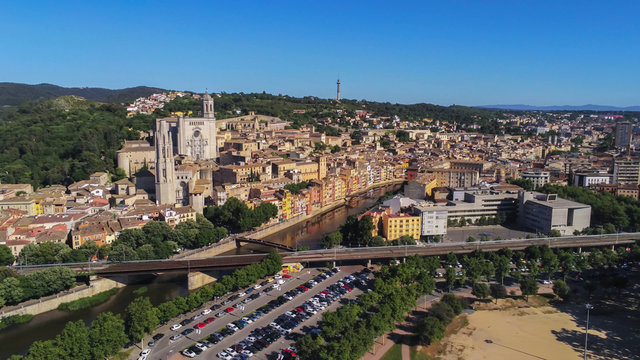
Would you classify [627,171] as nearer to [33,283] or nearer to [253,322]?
[253,322]

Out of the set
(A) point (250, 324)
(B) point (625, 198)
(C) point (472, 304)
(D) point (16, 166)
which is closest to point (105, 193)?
(D) point (16, 166)

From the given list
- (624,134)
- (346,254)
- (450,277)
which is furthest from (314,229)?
(624,134)

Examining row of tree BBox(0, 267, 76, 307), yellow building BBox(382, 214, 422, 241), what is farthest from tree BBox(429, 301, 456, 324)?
row of tree BBox(0, 267, 76, 307)

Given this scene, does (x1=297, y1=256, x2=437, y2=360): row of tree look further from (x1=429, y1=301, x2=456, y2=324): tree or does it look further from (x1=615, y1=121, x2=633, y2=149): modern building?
(x1=615, y1=121, x2=633, y2=149): modern building

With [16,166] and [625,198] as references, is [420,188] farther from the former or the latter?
[16,166]

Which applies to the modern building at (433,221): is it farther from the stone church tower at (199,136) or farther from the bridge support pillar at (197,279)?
the stone church tower at (199,136)

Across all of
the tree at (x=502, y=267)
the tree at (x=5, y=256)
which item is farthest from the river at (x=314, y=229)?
the tree at (x=5, y=256)
